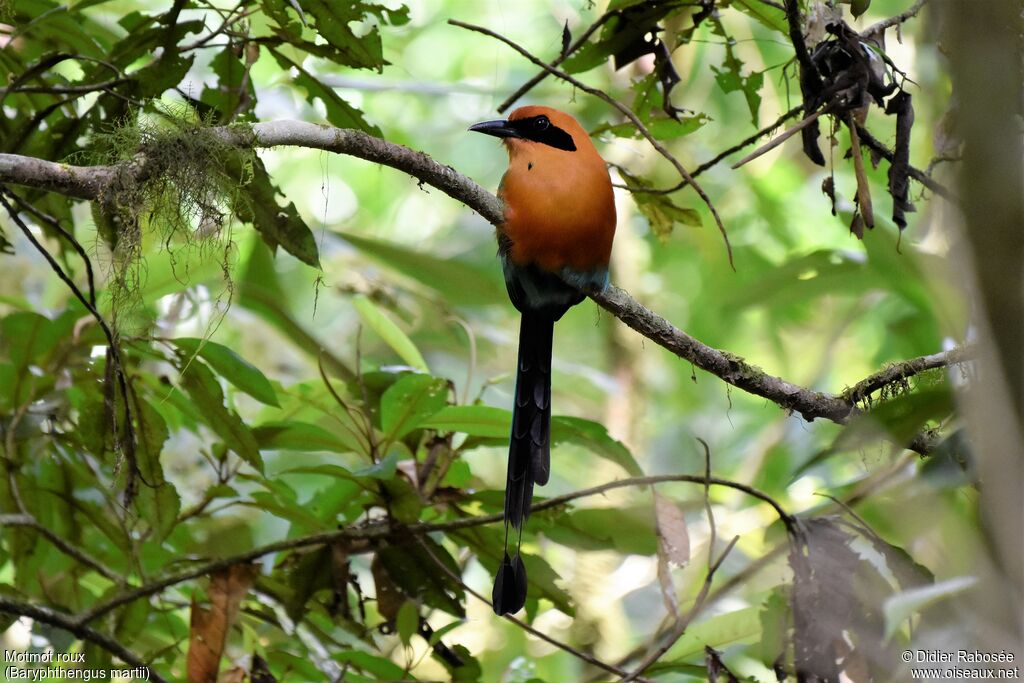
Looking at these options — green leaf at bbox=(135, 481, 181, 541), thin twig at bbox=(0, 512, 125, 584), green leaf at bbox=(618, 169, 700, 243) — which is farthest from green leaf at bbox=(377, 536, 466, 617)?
green leaf at bbox=(618, 169, 700, 243)

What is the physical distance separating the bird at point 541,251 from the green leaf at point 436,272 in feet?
4.05

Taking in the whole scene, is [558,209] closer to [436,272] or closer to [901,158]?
[901,158]

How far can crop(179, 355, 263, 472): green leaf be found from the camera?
84.7 inches

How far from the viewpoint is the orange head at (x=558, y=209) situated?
7.12 ft

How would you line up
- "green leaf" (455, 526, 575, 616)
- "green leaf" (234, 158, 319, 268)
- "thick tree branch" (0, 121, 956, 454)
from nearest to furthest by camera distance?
"thick tree branch" (0, 121, 956, 454), "green leaf" (234, 158, 319, 268), "green leaf" (455, 526, 575, 616)

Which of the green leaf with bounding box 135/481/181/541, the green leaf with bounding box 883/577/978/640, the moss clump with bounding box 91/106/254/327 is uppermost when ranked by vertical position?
the moss clump with bounding box 91/106/254/327

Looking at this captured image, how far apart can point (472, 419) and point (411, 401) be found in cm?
14

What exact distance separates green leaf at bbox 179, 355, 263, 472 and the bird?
58 cm

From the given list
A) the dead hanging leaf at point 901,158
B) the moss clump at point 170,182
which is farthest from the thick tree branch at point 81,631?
the dead hanging leaf at point 901,158

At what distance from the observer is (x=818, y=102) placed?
Result: 2064mm

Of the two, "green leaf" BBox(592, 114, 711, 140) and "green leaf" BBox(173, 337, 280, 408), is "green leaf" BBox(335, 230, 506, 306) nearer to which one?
"green leaf" BBox(592, 114, 711, 140)

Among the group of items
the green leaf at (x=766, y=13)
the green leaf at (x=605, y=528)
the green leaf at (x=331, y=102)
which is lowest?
the green leaf at (x=605, y=528)

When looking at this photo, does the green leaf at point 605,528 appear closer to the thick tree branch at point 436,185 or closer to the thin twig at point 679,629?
the thin twig at point 679,629

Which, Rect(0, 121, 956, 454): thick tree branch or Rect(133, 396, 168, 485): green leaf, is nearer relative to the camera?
Rect(0, 121, 956, 454): thick tree branch
